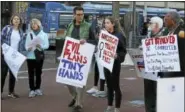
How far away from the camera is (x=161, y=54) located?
611 cm

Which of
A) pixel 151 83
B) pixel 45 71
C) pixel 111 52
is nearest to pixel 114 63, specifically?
pixel 111 52

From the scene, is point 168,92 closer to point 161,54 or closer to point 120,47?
point 161,54

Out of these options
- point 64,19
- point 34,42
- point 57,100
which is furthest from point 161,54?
point 64,19

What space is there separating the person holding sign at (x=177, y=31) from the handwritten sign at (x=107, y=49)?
984 millimetres

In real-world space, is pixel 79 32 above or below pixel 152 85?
above

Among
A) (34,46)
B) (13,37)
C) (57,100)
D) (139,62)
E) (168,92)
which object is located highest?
(13,37)

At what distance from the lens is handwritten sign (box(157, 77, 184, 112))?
16.3ft

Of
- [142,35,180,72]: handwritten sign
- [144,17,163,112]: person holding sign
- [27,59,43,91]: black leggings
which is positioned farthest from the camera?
[27,59,43,91]: black leggings

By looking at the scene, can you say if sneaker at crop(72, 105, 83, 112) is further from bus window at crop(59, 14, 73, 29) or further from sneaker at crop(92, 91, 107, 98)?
bus window at crop(59, 14, 73, 29)

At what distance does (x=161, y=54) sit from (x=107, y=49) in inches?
46.3

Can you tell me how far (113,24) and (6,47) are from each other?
2.51 m

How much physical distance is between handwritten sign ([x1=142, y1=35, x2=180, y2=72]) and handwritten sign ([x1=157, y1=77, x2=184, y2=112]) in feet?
3.06

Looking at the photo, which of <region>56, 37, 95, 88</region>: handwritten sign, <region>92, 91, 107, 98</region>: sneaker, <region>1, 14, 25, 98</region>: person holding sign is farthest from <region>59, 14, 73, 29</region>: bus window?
<region>56, 37, 95, 88</region>: handwritten sign

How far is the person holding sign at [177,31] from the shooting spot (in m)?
5.99
